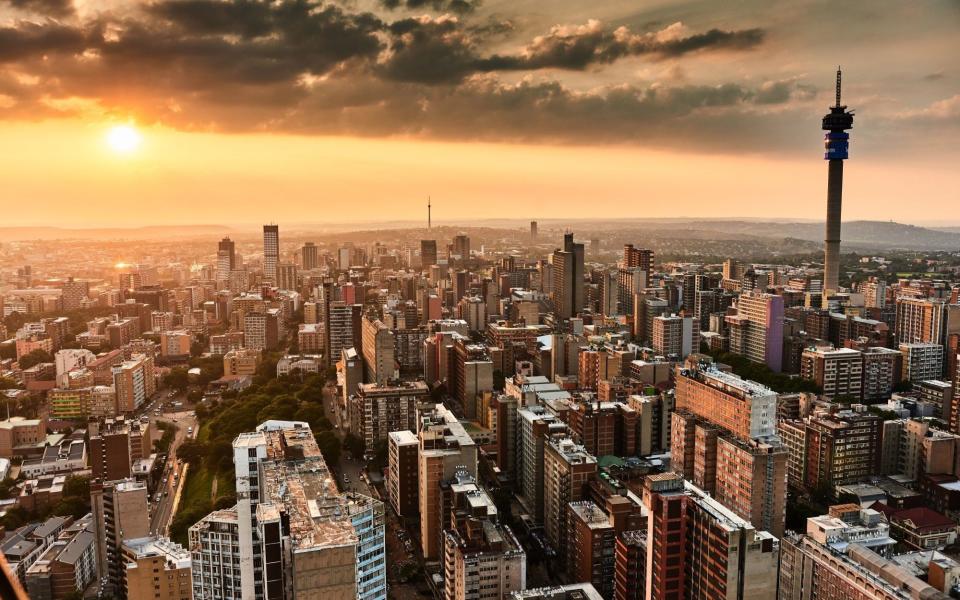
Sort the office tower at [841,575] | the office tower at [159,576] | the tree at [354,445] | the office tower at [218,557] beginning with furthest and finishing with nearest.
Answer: the tree at [354,445]
the office tower at [159,576]
the office tower at [841,575]
the office tower at [218,557]

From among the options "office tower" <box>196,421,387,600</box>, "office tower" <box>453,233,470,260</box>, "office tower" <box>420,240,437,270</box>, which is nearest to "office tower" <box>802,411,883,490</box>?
"office tower" <box>196,421,387,600</box>

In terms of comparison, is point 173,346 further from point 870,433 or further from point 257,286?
point 870,433

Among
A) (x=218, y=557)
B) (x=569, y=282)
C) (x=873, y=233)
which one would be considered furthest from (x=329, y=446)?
(x=873, y=233)

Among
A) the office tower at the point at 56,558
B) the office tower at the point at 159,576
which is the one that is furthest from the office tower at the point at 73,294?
the office tower at the point at 159,576

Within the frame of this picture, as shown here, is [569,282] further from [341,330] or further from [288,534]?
[288,534]

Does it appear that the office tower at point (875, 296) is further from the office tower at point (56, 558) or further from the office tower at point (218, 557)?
the office tower at point (218, 557)

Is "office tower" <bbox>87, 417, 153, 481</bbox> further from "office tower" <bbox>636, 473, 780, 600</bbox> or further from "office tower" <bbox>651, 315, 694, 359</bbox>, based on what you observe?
"office tower" <bbox>651, 315, 694, 359</bbox>
